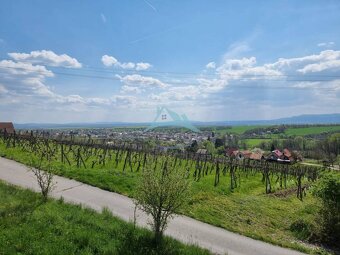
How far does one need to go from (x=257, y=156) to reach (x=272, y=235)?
82263mm

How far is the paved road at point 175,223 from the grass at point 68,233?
4.03ft

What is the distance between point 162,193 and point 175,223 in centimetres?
326

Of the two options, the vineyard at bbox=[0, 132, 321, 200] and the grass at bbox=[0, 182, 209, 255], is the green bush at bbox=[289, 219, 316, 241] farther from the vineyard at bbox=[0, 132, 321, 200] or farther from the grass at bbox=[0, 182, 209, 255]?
the grass at bbox=[0, 182, 209, 255]

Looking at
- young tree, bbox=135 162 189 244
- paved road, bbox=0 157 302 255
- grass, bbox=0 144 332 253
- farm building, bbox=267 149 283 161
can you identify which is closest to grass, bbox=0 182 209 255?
young tree, bbox=135 162 189 244

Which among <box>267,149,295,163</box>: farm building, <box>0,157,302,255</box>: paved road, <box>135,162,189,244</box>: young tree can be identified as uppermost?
<box>135,162,189,244</box>: young tree

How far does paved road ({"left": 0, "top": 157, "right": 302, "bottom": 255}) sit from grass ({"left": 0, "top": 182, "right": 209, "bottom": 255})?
123 cm

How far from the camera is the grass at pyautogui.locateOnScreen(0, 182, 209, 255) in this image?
31.8ft

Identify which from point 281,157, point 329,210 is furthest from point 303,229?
point 281,157

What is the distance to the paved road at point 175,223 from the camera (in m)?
12.0

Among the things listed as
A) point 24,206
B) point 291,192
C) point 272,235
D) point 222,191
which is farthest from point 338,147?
point 24,206

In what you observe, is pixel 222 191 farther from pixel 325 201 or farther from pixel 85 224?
pixel 85 224

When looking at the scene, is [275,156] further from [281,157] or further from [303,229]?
[303,229]

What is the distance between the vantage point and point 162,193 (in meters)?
10.9

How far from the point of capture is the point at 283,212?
18641mm
